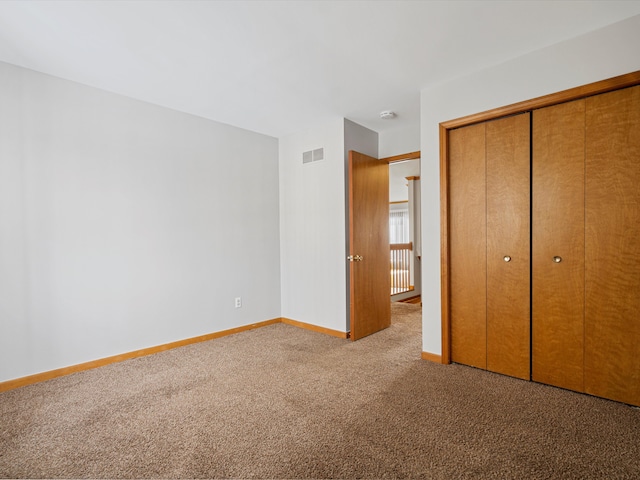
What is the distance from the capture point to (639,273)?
206cm

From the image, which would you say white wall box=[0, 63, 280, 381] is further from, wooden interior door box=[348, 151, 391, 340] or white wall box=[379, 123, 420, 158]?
white wall box=[379, 123, 420, 158]

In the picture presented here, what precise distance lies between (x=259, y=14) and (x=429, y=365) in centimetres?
303

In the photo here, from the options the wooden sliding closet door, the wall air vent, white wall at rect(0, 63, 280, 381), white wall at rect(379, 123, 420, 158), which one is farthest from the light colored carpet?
white wall at rect(379, 123, 420, 158)

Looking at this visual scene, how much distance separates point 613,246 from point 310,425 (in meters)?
2.34

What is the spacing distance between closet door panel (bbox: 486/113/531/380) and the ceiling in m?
0.67

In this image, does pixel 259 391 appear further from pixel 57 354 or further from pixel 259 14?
pixel 259 14

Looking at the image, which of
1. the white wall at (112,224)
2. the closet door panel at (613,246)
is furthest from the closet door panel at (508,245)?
the white wall at (112,224)

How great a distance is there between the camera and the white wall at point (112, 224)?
2.58 meters

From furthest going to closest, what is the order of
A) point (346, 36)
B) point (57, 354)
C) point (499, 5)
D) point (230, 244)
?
point (230, 244), point (57, 354), point (346, 36), point (499, 5)

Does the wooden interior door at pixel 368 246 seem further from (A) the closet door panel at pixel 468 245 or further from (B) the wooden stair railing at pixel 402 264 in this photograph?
(B) the wooden stair railing at pixel 402 264

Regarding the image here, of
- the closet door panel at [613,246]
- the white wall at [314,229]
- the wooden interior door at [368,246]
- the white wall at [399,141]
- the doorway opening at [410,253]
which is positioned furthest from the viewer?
the doorway opening at [410,253]

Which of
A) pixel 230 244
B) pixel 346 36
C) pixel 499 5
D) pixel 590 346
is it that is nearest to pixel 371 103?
pixel 346 36

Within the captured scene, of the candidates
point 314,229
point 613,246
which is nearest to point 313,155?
point 314,229

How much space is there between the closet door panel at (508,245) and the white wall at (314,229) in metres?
1.58
